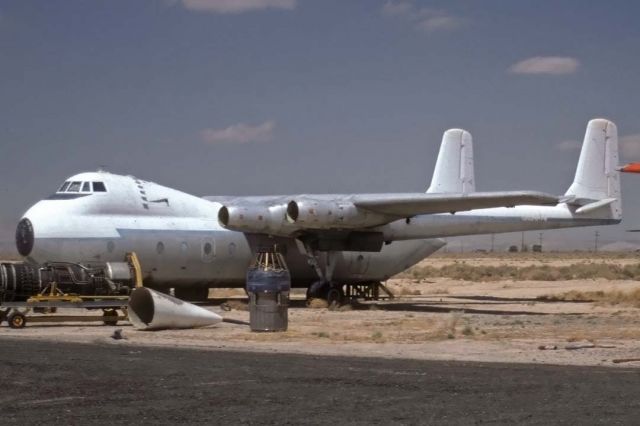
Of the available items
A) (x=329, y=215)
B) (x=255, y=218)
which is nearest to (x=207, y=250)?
(x=255, y=218)

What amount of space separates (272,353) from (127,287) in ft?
29.9

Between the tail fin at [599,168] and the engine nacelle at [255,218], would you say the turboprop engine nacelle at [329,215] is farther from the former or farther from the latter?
the tail fin at [599,168]

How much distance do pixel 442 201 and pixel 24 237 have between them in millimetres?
12021

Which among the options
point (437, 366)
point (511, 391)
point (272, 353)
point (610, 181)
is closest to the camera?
point (511, 391)

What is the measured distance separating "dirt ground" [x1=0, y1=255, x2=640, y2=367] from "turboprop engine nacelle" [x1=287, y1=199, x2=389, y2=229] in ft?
8.82

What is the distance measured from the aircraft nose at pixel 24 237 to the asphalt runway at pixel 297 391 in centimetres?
1281

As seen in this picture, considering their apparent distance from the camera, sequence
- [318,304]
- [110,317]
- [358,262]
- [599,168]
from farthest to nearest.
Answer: [599,168]
[358,262]
[318,304]
[110,317]

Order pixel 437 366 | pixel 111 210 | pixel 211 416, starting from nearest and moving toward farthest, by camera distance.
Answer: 1. pixel 211 416
2. pixel 437 366
3. pixel 111 210

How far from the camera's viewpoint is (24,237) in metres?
28.3

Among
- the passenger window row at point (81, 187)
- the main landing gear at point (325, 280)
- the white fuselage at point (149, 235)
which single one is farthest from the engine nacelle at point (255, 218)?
the passenger window row at point (81, 187)

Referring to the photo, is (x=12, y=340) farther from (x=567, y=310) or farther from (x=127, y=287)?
(x=567, y=310)

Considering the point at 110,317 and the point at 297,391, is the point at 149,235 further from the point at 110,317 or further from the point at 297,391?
the point at 297,391

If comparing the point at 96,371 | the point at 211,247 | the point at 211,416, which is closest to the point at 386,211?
the point at 211,247

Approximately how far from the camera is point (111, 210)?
29.9 metres
